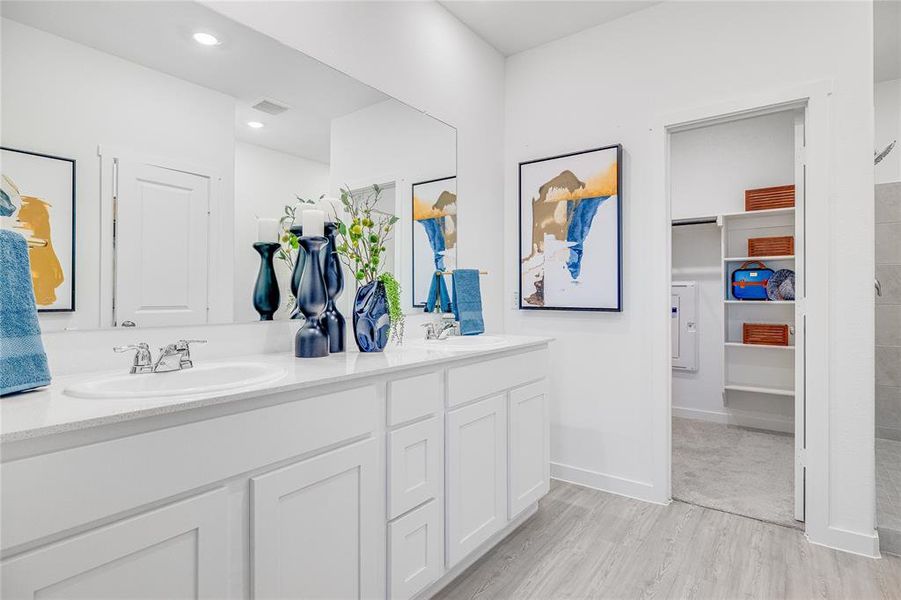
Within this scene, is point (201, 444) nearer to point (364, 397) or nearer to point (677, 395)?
point (364, 397)

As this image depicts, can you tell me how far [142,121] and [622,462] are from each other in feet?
9.08

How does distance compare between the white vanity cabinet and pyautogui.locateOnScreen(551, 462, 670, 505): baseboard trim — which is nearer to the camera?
the white vanity cabinet

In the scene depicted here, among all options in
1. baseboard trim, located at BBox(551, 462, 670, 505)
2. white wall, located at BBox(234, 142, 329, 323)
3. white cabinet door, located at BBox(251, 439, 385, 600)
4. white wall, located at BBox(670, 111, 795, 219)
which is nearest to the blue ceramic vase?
white wall, located at BBox(234, 142, 329, 323)

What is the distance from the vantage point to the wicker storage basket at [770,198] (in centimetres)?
362

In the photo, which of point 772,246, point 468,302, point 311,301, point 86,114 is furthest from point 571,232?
point 86,114

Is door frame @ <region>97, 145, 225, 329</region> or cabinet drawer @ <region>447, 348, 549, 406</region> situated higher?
door frame @ <region>97, 145, 225, 329</region>

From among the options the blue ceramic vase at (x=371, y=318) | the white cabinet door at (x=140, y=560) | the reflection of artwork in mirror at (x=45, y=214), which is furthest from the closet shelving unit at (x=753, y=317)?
the reflection of artwork in mirror at (x=45, y=214)

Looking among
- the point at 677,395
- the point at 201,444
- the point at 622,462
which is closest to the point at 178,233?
the point at 201,444

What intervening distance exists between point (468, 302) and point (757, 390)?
2.81 metres

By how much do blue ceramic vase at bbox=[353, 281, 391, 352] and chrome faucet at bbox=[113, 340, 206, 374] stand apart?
622 mm

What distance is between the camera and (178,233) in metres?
1.57

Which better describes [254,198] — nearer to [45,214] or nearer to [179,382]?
[45,214]

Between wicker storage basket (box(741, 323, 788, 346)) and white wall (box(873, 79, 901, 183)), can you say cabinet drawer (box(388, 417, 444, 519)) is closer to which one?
wicker storage basket (box(741, 323, 788, 346))

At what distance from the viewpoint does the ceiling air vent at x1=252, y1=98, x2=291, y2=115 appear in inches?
71.0
